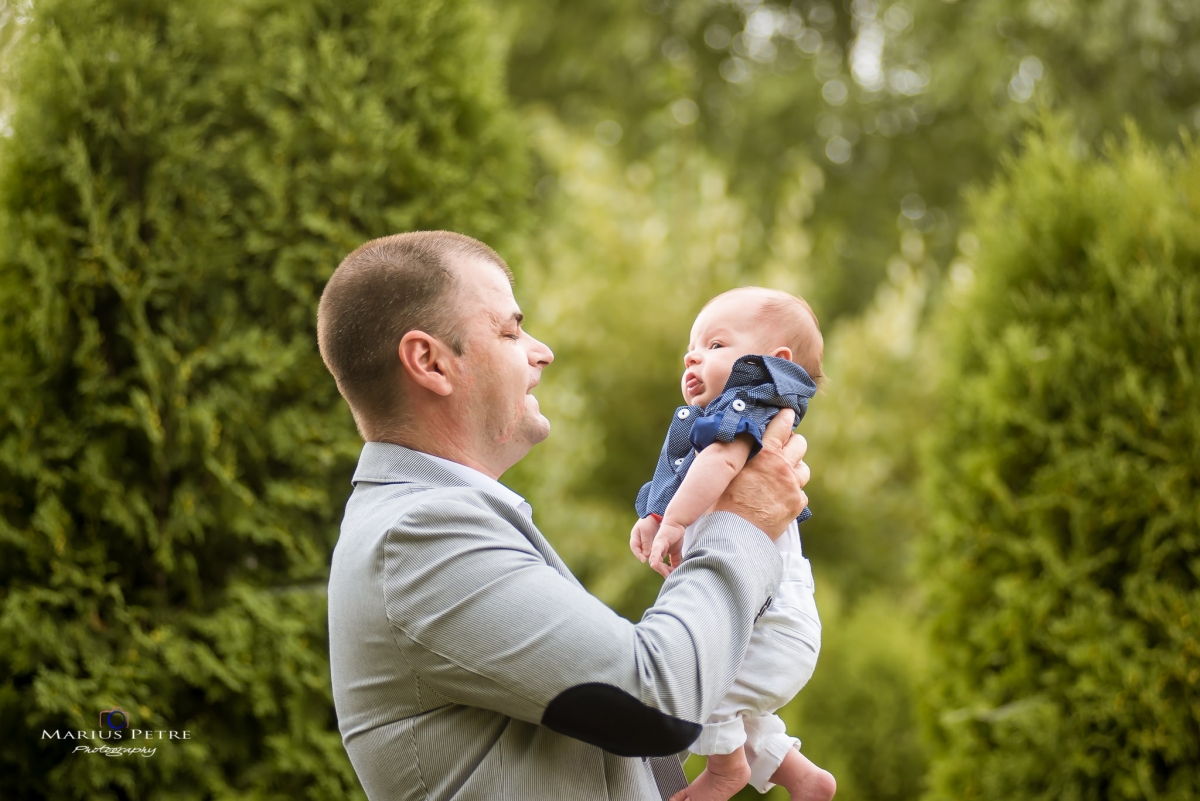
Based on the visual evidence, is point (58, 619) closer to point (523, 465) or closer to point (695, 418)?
point (523, 465)

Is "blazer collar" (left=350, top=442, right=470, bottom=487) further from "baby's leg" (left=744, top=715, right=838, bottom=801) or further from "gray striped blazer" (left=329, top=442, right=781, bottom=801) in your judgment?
"baby's leg" (left=744, top=715, right=838, bottom=801)

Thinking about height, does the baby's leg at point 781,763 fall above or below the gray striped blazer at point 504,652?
below

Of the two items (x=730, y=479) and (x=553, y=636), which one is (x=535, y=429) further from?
(x=553, y=636)

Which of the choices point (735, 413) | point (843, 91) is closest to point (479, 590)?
point (735, 413)

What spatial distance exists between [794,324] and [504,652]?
1.03 metres

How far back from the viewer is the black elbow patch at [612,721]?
54.5 inches

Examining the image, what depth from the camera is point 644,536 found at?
6.66 feet

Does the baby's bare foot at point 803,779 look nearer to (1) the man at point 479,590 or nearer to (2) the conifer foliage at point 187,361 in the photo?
(1) the man at point 479,590

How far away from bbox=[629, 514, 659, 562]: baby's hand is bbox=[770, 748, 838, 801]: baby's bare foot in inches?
19.6

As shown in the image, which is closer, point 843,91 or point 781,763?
point 781,763

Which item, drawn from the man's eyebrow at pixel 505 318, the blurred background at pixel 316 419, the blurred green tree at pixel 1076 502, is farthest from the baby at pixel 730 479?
the blurred green tree at pixel 1076 502

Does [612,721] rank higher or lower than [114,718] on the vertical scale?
higher

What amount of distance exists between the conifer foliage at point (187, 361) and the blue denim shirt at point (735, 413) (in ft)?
5.79

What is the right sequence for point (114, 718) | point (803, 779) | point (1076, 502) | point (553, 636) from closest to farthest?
point (553, 636) < point (803, 779) < point (114, 718) < point (1076, 502)
